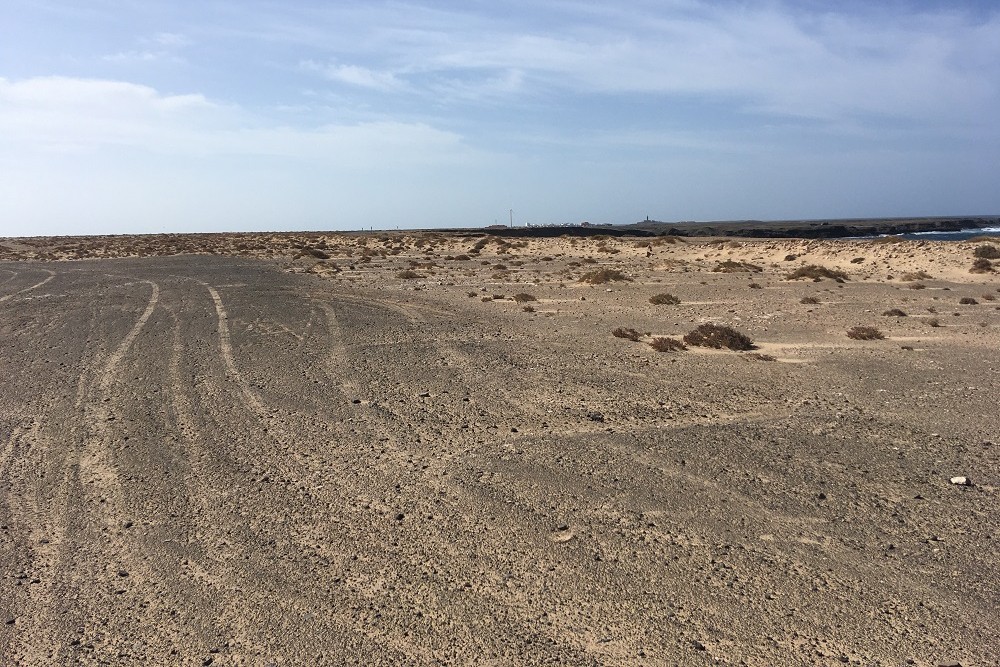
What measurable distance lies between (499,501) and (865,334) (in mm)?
11980

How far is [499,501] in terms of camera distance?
6.57 metres

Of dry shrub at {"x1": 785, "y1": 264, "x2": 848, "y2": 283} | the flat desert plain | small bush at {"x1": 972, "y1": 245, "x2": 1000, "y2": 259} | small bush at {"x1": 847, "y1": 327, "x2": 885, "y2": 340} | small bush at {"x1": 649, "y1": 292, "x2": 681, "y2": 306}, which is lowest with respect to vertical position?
the flat desert plain

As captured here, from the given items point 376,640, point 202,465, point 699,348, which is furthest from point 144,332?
point 376,640

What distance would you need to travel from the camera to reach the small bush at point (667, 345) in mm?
14391

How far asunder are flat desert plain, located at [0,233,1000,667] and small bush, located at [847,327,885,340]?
59cm

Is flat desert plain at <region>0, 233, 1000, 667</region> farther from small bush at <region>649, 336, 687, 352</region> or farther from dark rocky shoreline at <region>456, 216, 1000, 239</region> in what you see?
dark rocky shoreline at <region>456, 216, 1000, 239</region>

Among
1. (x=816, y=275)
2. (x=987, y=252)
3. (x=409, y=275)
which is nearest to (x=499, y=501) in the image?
(x=816, y=275)

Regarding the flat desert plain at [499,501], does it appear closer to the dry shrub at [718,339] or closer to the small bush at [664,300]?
the dry shrub at [718,339]

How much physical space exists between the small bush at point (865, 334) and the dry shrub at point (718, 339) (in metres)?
2.38

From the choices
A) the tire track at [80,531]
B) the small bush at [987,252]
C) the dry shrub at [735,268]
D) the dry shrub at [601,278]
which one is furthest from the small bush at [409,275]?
the small bush at [987,252]

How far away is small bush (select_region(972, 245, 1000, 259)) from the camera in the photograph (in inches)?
1376

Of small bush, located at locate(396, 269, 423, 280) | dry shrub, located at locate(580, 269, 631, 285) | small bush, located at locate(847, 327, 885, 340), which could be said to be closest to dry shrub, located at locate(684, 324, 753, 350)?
small bush, located at locate(847, 327, 885, 340)

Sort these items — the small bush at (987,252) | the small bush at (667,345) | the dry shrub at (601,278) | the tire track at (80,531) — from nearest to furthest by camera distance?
the tire track at (80,531)
the small bush at (667,345)
the dry shrub at (601,278)
the small bush at (987,252)

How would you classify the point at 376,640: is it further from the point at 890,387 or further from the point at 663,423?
the point at 890,387
